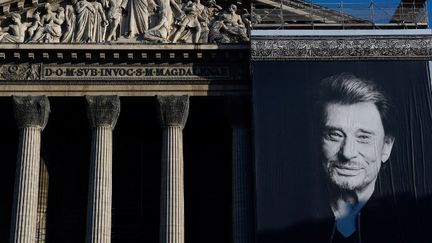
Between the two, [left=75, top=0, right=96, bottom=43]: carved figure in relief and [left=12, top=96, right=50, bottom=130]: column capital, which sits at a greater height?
[left=75, top=0, right=96, bottom=43]: carved figure in relief

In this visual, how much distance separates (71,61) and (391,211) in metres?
9.65

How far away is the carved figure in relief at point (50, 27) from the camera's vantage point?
24562mm

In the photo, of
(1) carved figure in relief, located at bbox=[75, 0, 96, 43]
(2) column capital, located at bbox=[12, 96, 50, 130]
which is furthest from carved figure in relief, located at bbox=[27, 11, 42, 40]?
(2) column capital, located at bbox=[12, 96, 50, 130]

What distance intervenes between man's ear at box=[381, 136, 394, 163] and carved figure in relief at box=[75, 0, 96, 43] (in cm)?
857

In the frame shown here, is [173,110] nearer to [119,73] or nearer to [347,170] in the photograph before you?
[119,73]

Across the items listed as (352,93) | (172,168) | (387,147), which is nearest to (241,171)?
(172,168)

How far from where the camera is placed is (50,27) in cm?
2466

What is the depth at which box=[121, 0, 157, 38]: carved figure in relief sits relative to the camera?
24844 mm

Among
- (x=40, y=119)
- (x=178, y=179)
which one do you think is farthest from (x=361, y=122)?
(x=40, y=119)

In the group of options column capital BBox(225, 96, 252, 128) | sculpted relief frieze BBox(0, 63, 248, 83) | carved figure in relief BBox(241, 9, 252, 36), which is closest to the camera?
column capital BBox(225, 96, 252, 128)

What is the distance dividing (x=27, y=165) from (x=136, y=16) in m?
5.23

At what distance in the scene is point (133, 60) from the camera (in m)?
24.6

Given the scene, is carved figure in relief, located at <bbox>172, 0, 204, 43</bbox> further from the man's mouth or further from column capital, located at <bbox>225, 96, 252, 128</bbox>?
the man's mouth

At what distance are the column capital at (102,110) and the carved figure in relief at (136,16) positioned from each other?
1.98m
